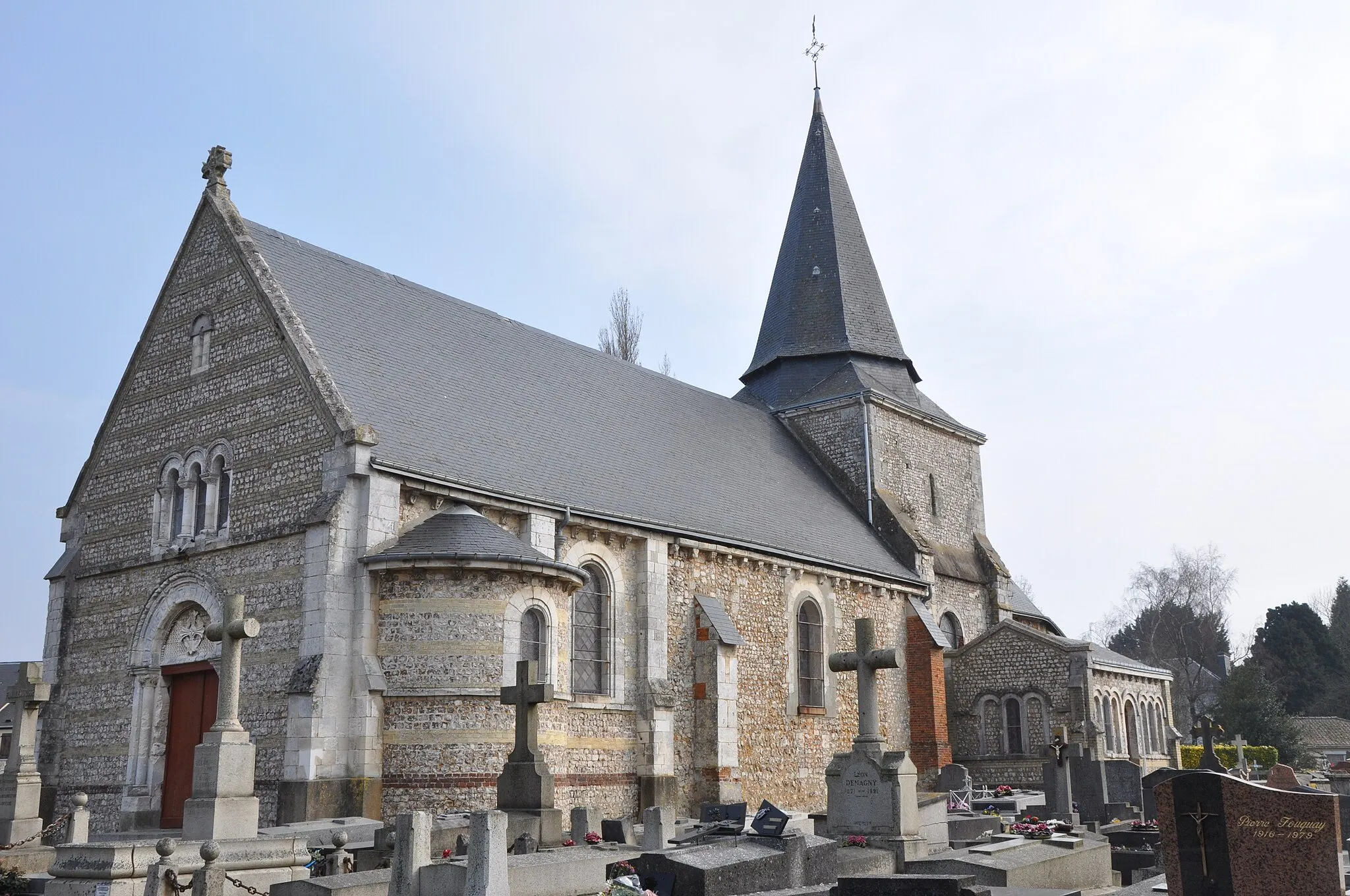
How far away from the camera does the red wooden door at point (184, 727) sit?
650 inches

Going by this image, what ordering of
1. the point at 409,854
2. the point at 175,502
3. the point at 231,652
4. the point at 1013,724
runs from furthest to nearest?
the point at 1013,724, the point at 175,502, the point at 231,652, the point at 409,854

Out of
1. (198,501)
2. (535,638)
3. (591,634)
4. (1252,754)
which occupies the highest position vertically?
(198,501)

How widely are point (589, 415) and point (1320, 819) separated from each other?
50.2 feet

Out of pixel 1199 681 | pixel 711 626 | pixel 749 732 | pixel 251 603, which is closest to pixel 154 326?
pixel 251 603

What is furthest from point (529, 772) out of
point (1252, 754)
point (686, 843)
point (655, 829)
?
point (1252, 754)

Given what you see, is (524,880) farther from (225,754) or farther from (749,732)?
(749,732)

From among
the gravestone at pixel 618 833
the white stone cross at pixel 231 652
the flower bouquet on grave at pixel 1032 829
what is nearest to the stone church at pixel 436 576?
the gravestone at pixel 618 833

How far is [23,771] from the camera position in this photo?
13.5 m

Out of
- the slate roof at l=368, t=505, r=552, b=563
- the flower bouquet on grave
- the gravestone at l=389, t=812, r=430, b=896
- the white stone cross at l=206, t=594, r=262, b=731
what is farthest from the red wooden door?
the flower bouquet on grave

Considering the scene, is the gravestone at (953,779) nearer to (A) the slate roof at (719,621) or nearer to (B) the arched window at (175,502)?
(A) the slate roof at (719,621)

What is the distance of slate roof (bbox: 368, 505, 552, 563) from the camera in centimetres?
1522

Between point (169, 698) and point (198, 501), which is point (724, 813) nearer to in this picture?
point (169, 698)

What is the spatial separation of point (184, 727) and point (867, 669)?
389 inches

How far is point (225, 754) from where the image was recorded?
9273mm
